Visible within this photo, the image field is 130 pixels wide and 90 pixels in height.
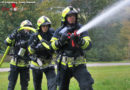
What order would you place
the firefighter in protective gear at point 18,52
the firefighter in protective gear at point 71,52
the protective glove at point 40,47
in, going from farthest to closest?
the firefighter in protective gear at point 18,52 → the protective glove at point 40,47 → the firefighter in protective gear at point 71,52

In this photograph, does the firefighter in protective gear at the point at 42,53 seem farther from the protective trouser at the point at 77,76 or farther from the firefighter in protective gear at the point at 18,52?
the protective trouser at the point at 77,76

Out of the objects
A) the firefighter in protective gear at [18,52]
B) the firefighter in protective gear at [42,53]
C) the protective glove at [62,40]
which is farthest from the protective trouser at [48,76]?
the protective glove at [62,40]

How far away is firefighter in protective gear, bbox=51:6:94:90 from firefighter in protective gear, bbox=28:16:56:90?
3.60 ft

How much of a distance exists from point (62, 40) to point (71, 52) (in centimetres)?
37

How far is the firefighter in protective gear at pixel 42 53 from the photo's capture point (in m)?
8.34

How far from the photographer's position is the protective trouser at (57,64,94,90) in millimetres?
6871

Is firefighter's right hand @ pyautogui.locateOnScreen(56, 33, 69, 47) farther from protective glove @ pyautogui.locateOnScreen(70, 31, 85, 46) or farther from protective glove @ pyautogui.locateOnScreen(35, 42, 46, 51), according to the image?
protective glove @ pyautogui.locateOnScreen(35, 42, 46, 51)

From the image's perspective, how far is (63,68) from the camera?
7145 millimetres

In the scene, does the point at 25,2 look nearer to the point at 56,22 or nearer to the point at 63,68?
the point at 56,22

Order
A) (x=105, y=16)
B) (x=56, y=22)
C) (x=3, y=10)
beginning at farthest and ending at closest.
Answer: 1. (x=3, y=10)
2. (x=56, y=22)
3. (x=105, y=16)

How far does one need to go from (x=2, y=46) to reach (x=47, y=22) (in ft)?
59.0

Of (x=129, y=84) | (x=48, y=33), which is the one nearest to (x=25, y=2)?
(x=129, y=84)

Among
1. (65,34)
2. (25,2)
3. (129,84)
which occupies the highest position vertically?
(25,2)

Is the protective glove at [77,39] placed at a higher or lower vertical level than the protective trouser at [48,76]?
higher
